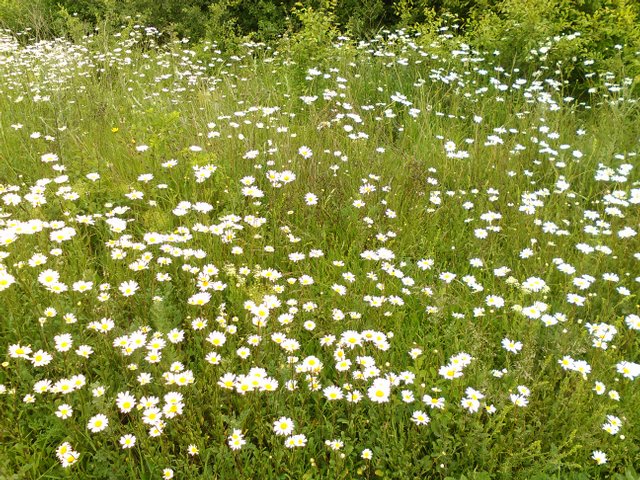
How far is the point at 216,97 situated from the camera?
4539 mm

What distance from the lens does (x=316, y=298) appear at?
2521mm

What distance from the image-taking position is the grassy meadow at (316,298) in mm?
1922

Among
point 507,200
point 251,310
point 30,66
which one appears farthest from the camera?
point 30,66

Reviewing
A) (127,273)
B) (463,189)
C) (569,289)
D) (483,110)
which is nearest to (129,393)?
(127,273)

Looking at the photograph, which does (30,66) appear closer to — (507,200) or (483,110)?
(483,110)

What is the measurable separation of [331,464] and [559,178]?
103 inches

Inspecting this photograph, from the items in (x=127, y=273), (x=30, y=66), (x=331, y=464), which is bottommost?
(x=331, y=464)

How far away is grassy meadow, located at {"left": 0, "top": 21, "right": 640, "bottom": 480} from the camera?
6.31ft

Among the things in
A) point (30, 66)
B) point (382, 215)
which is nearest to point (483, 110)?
point (382, 215)

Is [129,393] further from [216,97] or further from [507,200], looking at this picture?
[216,97]

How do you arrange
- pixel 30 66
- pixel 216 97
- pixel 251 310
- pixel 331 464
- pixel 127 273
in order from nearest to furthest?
pixel 331 464, pixel 251 310, pixel 127 273, pixel 216 97, pixel 30 66

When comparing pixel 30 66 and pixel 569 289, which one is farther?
pixel 30 66

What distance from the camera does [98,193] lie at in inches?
134

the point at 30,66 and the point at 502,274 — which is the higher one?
the point at 30,66
